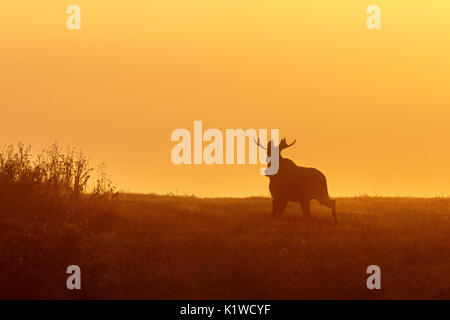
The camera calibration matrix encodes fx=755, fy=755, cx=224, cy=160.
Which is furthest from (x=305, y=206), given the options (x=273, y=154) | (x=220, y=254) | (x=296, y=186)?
(x=220, y=254)

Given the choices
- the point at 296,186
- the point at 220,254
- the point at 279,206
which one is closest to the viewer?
the point at 220,254

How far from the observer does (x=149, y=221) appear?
21.5 metres

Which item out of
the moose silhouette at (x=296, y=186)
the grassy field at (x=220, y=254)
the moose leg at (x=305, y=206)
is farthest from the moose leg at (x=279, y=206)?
the moose leg at (x=305, y=206)

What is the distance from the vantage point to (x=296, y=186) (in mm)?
21891

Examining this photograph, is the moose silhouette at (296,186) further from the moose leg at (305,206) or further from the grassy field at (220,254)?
the grassy field at (220,254)

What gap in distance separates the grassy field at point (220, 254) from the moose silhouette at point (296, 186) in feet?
1.71

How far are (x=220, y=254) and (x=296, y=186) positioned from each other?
400 cm

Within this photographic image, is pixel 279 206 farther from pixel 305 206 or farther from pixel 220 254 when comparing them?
pixel 220 254

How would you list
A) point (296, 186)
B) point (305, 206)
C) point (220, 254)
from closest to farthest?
point (220, 254)
point (296, 186)
point (305, 206)

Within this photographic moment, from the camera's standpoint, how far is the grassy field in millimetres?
17141

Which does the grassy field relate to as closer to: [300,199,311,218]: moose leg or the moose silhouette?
[300,199,311,218]: moose leg

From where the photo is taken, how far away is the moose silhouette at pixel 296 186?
21.9 meters
